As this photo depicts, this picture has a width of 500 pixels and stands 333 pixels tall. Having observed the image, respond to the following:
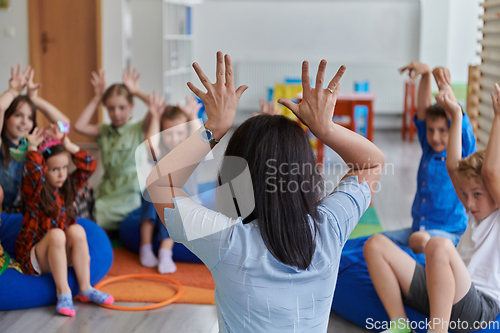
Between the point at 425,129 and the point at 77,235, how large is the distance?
1.70m

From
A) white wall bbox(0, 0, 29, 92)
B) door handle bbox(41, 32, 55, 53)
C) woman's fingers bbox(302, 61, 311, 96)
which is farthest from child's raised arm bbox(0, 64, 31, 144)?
Answer: door handle bbox(41, 32, 55, 53)

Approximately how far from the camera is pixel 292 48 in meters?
7.63

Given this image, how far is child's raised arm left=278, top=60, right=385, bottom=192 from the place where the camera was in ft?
3.36

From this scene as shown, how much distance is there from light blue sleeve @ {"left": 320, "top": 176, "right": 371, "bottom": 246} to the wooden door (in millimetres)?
4925

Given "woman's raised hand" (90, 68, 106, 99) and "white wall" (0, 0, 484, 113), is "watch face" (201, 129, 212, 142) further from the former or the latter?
"white wall" (0, 0, 484, 113)

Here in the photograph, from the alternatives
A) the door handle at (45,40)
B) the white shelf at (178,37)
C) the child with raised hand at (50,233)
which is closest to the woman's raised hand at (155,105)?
the child with raised hand at (50,233)

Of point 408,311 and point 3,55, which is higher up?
point 3,55

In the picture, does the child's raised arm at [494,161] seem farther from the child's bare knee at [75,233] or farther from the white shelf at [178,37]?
the white shelf at [178,37]

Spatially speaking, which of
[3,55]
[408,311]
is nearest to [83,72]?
[3,55]

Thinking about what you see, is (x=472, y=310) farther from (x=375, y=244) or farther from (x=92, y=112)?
(x=92, y=112)

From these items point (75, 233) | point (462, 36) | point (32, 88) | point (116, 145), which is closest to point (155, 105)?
point (116, 145)

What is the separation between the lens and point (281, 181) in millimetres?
1015

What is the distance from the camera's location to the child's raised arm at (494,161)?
5.41 feet

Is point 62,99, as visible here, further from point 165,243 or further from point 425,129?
point 425,129
